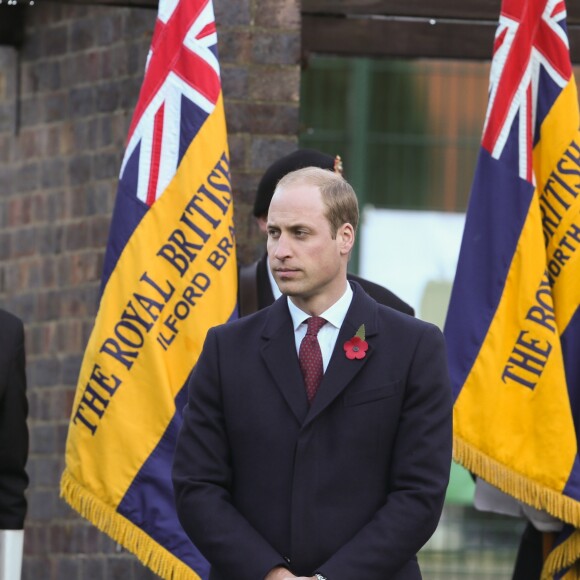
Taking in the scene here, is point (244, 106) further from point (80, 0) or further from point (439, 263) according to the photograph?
point (439, 263)

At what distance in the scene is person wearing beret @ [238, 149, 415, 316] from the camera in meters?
5.29

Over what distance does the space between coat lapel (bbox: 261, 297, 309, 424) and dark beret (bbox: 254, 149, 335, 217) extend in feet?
4.76

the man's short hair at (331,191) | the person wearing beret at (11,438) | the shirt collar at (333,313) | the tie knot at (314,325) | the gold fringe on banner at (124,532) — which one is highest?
the man's short hair at (331,191)

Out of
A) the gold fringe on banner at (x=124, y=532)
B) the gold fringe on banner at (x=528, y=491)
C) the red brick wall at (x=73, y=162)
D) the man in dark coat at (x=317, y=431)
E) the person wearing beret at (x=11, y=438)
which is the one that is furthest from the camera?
the red brick wall at (x=73, y=162)

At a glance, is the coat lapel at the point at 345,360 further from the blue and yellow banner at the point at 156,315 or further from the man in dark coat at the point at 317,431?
the blue and yellow banner at the point at 156,315

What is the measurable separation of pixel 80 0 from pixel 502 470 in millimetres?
2387

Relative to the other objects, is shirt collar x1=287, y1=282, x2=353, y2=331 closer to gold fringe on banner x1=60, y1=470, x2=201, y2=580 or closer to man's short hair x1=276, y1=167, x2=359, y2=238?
man's short hair x1=276, y1=167, x2=359, y2=238

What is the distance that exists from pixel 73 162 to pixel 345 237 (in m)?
3.31

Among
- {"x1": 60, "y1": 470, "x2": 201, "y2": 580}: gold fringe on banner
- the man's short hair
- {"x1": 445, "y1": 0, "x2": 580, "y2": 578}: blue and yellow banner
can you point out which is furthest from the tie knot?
{"x1": 445, "y1": 0, "x2": 580, "y2": 578}: blue and yellow banner

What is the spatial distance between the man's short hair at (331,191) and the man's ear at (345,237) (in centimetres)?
1

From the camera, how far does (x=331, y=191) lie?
3.81 meters

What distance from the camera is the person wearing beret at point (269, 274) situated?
5.29m

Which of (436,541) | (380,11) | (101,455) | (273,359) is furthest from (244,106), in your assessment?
(436,541)

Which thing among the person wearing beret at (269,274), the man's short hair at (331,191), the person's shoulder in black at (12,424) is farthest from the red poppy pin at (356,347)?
the person's shoulder in black at (12,424)
